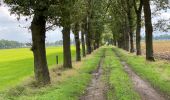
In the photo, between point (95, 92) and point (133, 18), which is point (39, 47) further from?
point (133, 18)

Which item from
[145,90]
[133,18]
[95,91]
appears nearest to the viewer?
[145,90]

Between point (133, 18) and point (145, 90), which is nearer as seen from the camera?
point (145, 90)

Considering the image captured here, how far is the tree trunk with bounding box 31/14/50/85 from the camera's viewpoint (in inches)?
918

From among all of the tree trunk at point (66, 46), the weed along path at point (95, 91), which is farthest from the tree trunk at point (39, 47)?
the tree trunk at point (66, 46)

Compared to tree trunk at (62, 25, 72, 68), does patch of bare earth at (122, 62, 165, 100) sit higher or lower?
lower

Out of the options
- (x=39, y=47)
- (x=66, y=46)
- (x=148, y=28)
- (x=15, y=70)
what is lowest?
(x=15, y=70)

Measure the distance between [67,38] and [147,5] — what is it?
11.6 meters

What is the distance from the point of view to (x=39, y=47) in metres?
23.7

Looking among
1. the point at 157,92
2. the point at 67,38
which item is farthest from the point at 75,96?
the point at 67,38

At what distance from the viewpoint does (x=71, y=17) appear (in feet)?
83.9

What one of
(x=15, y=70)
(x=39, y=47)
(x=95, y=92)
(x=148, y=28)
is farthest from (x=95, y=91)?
(x=15, y=70)

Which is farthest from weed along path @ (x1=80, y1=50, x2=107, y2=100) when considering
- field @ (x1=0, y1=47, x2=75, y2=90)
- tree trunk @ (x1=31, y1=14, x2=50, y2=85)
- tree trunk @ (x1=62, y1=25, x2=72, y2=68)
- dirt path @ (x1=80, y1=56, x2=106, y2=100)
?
tree trunk @ (x1=62, y1=25, x2=72, y2=68)

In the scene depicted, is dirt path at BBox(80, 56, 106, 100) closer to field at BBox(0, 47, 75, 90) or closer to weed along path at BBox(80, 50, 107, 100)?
weed along path at BBox(80, 50, 107, 100)

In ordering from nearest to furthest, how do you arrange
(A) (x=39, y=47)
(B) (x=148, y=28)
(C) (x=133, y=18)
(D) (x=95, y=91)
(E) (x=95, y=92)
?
(E) (x=95, y=92)
(D) (x=95, y=91)
(A) (x=39, y=47)
(B) (x=148, y=28)
(C) (x=133, y=18)
